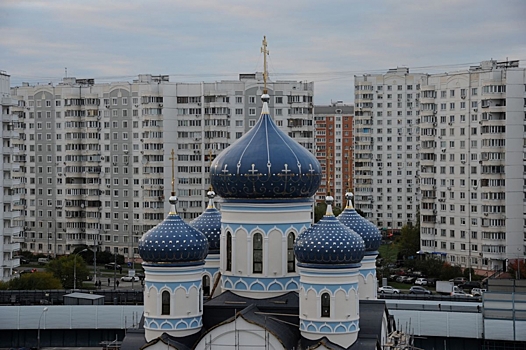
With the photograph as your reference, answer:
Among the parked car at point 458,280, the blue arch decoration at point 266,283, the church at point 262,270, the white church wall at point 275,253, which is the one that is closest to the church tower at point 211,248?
the church at point 262,270

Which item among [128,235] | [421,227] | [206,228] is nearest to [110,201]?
[128,235]

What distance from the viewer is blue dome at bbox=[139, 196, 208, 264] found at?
73.0ft

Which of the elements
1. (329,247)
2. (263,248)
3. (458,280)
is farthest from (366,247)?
(458,280)

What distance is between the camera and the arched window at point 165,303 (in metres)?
22.4

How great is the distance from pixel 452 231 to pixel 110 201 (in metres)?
21.7

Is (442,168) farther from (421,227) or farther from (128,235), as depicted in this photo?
(128,235)

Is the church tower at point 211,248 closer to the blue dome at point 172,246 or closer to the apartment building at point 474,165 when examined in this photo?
the blue dome at point 172,246

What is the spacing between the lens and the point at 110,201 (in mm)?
62219

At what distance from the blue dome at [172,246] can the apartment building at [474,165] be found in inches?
1257

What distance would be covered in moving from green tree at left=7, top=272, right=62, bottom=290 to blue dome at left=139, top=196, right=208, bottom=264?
20.7 m

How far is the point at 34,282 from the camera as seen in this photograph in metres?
41.8

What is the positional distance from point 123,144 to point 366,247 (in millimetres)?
37683

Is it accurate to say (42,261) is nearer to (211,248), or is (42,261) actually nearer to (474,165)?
(474,165)

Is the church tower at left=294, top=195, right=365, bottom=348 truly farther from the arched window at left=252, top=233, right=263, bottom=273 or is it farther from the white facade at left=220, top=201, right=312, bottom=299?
the arched window at left=252, top=233, right=263, bottom=273
